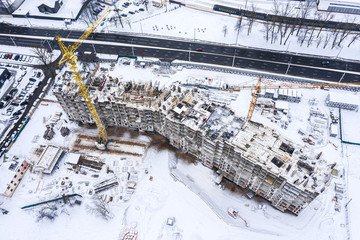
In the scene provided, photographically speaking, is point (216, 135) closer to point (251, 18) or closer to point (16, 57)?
point (251, 18)

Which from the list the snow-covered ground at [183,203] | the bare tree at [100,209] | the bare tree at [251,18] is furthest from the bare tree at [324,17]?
the bare tree at [100,209]

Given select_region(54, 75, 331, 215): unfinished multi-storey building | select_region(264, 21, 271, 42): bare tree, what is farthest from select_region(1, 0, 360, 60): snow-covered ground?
select_region(54, 75, 331, 215): unfinished multi-storey building

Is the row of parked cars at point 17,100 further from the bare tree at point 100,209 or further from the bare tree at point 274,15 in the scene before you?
the bare tree at point 274,15

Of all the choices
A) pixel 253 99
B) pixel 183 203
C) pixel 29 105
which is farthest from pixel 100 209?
pixel 253 99

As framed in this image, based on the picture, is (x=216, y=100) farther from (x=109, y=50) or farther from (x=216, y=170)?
(x=109, y=50)

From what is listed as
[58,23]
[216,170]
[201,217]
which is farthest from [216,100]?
[58,23]

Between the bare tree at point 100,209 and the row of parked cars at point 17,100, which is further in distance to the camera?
the row of parked cars at point 17,100
